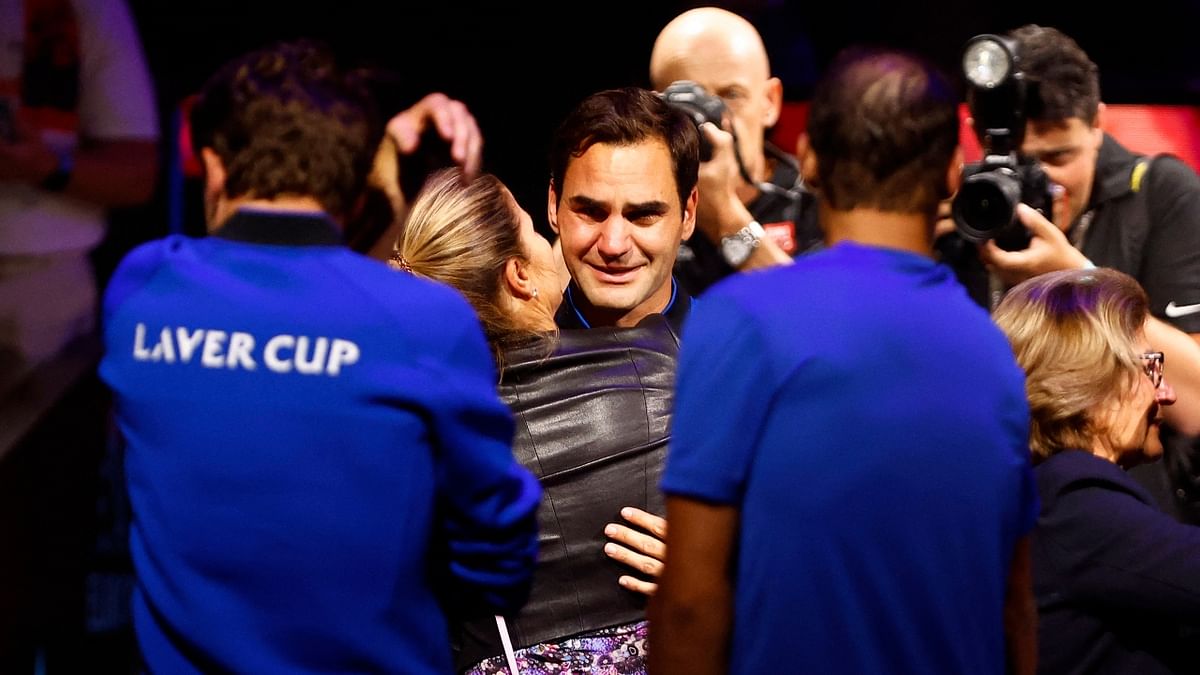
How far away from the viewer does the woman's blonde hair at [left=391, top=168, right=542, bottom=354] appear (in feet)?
5.81

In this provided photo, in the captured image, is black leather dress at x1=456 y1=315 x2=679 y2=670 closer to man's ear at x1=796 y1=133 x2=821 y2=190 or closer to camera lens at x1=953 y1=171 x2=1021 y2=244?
man's ear at x1=796 y1=133 x2=821 y2=190

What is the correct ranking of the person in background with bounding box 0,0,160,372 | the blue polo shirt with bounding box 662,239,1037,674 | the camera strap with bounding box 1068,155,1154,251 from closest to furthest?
the blue polo shirt with bounding box 662,239,1037,674 < the person in background with bounding box 0,0,160,372 < the camera strap with bounding box 1068,155,1154,251

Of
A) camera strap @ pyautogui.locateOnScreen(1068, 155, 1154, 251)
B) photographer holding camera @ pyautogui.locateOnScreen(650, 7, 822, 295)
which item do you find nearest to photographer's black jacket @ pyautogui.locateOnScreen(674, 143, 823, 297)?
photographer holding camera @ pyautogui.locateOnScreen(650, 7, 822, 295)

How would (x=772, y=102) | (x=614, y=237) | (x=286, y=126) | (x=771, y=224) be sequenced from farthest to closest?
1. (x=772, y=102)
2. (x=771, y=224)
3. (x=614, y=237)
4. (x=286, y=126)

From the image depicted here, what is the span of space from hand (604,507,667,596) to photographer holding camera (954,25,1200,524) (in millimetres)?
1185

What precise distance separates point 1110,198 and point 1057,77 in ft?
1.02

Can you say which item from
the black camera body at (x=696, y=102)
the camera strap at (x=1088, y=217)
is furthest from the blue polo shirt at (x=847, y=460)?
the camera strap at (x=1088, y=217)

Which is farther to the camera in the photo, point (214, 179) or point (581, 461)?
point (581, 461)

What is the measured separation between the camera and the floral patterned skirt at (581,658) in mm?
1689

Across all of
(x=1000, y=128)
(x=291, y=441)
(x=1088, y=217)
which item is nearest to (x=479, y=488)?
(x=291, y=441)

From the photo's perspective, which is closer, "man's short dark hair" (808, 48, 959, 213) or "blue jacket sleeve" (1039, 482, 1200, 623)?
"man's short dark hair" (808, 48, 959, 213)

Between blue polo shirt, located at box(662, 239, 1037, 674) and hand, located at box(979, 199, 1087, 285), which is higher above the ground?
blue polo shirt, located at box(662, 239, 1037, 674)

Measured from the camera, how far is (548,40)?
11.9ft

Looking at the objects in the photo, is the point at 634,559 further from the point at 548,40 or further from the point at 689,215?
the point at 548,40
